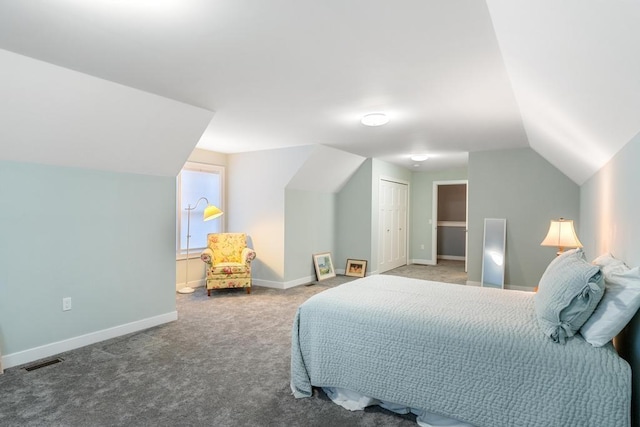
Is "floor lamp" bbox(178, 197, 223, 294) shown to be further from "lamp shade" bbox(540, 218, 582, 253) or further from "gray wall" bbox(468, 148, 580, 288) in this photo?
"lamp shade" bbox(540, 218, 582, 253)

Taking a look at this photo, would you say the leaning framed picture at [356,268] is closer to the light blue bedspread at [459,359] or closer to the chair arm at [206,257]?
the chair arm at [206,257]

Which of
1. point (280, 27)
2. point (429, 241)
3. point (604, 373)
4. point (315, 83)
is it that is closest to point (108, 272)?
point (315, 83)

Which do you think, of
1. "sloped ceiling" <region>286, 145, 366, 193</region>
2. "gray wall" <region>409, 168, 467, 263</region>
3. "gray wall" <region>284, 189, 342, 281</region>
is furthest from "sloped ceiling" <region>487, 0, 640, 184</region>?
"gray wall" <region>409, 168, 467, 263</region>

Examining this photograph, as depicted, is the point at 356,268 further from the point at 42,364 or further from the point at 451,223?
the point at 42,364

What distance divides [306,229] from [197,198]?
72.7 inches

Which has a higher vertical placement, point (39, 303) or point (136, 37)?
point (136, 37)

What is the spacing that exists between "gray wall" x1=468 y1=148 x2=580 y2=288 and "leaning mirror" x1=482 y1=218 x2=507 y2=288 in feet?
0.31

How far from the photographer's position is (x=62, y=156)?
3199mm

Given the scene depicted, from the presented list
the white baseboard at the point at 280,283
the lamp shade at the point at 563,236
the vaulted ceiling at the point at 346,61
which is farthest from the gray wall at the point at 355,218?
the lamp shade at the point at 563,236

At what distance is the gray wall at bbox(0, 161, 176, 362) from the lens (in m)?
2.97

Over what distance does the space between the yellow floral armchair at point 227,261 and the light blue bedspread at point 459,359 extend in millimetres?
2898

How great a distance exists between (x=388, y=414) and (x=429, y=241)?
6.62 m

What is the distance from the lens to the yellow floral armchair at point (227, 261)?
5230 mm

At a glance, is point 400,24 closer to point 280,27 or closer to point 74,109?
point 280,27
